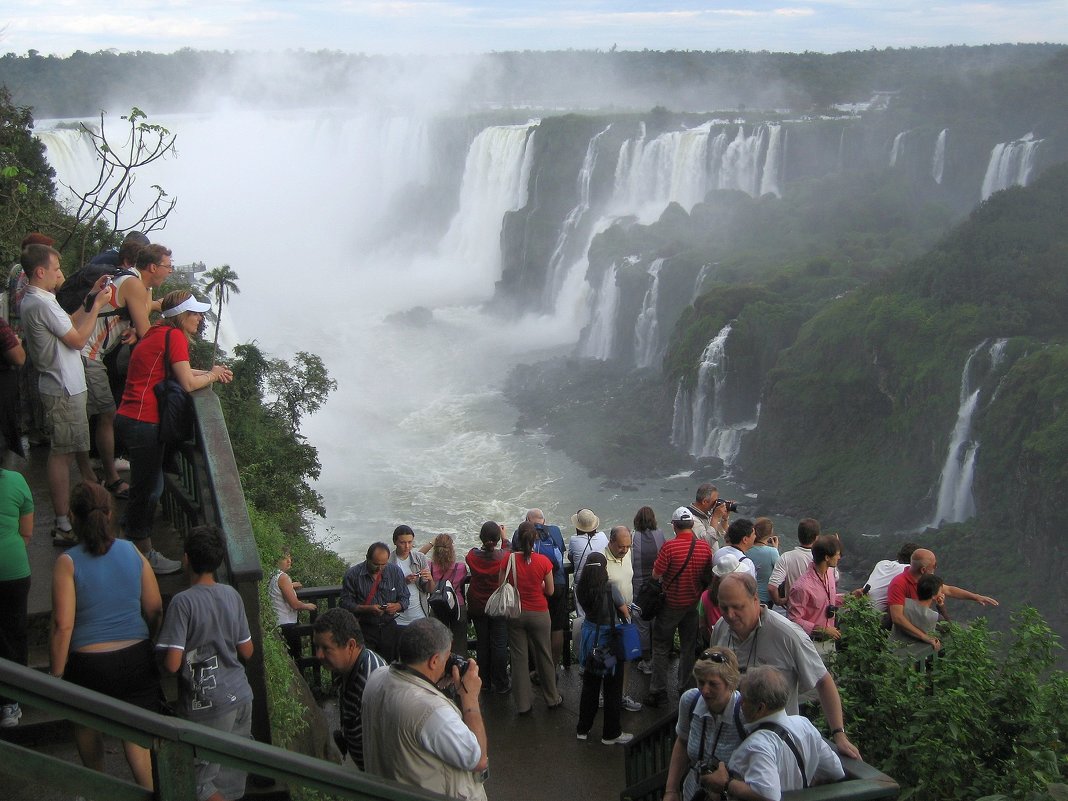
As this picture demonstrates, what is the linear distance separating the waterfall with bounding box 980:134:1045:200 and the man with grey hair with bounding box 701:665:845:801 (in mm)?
47819

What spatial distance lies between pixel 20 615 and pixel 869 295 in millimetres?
36872

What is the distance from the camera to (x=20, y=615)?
453cm

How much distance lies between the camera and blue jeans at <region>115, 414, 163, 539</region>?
212 inches

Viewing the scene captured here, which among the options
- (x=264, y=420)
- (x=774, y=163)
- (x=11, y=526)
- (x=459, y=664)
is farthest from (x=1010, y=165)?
(x=11, y=526)

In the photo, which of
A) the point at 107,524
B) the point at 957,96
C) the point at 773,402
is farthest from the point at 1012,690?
the point at 957,96

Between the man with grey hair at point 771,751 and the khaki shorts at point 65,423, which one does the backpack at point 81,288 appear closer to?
the khaki shorts at point 65,423

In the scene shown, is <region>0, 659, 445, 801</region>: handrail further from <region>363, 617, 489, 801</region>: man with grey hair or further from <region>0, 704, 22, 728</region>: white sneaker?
<region>0, 704, 22, 728</region>: white sneaker

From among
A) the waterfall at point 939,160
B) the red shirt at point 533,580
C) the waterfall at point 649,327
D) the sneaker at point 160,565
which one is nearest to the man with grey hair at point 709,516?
the red shirt at point 533,580

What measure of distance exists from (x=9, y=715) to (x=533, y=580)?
121 inches

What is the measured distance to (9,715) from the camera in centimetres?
459

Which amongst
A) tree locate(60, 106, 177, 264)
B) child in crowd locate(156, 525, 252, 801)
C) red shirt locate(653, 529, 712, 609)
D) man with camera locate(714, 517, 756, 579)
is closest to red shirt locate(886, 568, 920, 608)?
man with camera locate(714, 517, 756, 579)

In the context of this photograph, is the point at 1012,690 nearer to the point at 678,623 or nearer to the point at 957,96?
the point at 678,623

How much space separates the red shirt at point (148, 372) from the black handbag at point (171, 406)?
0.07 feet

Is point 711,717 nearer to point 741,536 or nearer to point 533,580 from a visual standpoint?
point 741,536
